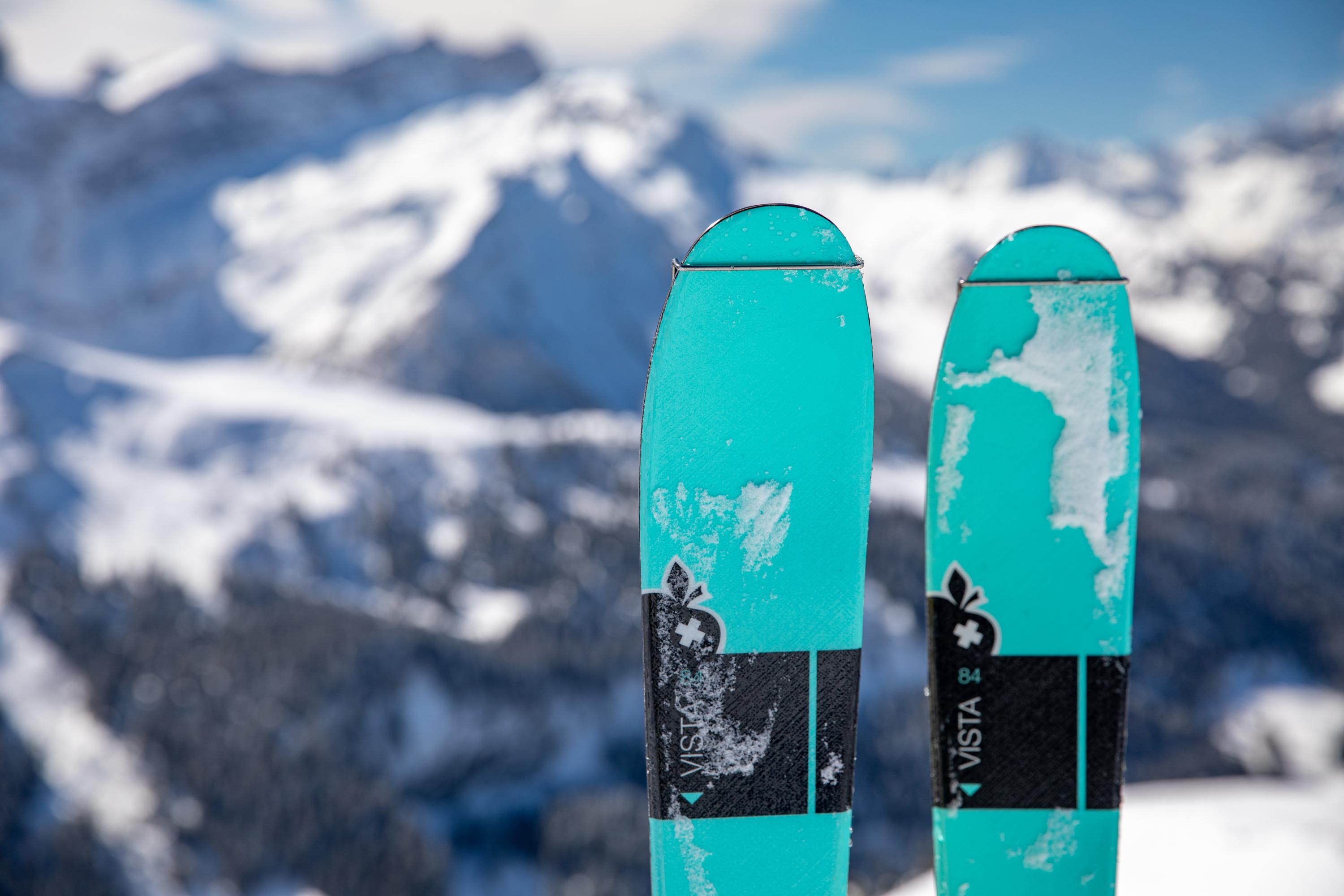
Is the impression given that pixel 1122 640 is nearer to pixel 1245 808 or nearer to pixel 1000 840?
pixel 1000 840

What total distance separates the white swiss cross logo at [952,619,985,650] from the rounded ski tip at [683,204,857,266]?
11.7 feet

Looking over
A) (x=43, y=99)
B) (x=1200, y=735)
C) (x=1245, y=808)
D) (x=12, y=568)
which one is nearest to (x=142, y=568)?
(x=12, y=568)

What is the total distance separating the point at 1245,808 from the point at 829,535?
11.3 m

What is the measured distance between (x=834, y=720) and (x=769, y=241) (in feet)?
14.2

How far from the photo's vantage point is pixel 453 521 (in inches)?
2933

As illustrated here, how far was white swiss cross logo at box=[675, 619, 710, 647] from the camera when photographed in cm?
838

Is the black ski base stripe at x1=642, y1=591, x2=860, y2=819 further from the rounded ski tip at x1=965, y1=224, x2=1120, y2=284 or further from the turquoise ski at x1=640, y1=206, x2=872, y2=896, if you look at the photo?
the rounded ski tip at x1=965, y1=224, x2=1120, y2=284

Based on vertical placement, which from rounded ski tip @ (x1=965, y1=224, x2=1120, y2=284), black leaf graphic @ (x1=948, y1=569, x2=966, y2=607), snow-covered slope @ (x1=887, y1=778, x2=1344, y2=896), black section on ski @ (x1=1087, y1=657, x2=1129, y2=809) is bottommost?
snow-covered slope @ (x1=887, y1=778, x2=1344, y2=896)

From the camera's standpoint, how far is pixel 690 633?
8.39 metres

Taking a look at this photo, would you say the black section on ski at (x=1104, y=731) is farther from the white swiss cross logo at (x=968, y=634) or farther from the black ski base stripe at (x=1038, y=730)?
the white swiss cross logo at (x=968, y=634)

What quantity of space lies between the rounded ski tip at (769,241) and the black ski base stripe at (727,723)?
3.06 meters

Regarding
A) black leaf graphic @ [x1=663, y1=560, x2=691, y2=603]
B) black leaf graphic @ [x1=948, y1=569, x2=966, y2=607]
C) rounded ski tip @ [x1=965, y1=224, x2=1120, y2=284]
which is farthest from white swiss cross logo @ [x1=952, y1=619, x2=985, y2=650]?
rounded ski tip @ [x1=965, y1=224, x2=1120, y2=284]

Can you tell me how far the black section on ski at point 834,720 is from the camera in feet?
27.8

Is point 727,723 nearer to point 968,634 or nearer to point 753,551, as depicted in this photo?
point 753,551
